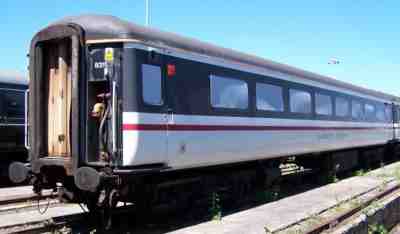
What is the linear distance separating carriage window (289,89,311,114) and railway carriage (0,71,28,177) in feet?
25.3

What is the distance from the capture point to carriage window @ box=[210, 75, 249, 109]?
9.82 metres

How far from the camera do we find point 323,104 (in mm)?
15445

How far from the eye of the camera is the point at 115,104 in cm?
769

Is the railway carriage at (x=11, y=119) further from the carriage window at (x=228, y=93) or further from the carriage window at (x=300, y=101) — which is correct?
the carriage window at (x=300, y=101)

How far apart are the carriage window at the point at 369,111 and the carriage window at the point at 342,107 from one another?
279 cm

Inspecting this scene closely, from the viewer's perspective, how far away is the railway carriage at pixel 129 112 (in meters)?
7.73

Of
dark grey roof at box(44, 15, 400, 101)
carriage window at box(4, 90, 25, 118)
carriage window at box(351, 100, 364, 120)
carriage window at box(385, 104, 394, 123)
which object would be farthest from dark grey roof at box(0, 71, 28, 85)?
carriage window at box(385, 104, 394, 123)

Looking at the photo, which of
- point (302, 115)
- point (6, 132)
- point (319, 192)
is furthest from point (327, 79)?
point (6, 132)

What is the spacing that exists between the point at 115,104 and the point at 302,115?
719 centimetres

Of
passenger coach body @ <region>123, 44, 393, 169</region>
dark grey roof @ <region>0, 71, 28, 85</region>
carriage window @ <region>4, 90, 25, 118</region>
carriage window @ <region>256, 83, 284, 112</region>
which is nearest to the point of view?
passenger coach body @ <region>123, 44, 393, 169</region>

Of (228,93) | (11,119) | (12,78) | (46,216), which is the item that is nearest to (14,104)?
(11,119)

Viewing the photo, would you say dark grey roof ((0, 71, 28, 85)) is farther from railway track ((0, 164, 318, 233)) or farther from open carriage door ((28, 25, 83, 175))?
open carriage door ((28, 25, 83, 175))

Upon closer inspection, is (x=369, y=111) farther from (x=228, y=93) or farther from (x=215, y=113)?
(x=215, y=113)

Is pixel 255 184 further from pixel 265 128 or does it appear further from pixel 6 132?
pixel 6 132
